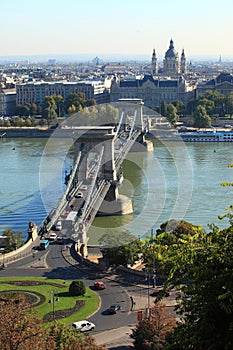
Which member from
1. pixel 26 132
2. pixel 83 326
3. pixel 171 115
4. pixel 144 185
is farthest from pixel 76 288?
pixel 171 115

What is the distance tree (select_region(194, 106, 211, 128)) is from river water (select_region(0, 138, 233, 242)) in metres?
5.48

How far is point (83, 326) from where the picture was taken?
28.6ft

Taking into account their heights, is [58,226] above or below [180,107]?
below

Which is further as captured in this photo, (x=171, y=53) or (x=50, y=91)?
(x=171, y=53)

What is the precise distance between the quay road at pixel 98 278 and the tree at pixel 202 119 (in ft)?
87.7

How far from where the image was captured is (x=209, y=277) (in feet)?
12.0

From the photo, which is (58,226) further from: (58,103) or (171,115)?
(58,103)

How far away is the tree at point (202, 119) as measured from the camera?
38.9m

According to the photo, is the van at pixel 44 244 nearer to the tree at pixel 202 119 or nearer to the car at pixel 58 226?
the car at pixel 58 226

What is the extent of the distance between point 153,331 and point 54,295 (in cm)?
276

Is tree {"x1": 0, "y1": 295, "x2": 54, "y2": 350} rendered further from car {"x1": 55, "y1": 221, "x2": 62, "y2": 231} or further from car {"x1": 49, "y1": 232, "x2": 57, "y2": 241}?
car {"x1": 55, "y1": 221, "x2": 62, "y2": 231}

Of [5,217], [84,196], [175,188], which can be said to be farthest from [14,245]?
[175,188]

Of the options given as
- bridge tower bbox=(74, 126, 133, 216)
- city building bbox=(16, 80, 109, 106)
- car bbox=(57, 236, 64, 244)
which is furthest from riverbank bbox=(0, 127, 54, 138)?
car bbox=(57, 236, 64, 244)

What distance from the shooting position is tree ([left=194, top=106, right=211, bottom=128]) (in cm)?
3888
